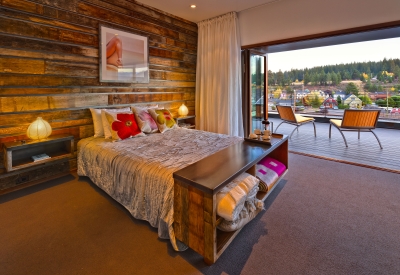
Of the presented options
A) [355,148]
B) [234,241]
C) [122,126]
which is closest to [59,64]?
[122,126]

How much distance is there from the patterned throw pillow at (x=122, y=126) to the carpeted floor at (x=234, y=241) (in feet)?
2.34

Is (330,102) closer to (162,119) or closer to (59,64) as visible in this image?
(162,119)

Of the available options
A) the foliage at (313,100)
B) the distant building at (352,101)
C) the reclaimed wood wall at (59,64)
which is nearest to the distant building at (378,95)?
the distant building at (352,101)

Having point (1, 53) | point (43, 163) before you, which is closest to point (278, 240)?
point (43, 163)

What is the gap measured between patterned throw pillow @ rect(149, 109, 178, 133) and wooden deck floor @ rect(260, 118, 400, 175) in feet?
7.89

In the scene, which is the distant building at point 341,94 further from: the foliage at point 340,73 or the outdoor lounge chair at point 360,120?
the outdoor lounge chair at point 360,120

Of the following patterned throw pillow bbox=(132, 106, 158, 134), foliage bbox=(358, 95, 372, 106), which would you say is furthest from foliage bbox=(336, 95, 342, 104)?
patterned throw pillow bbox=(132, 106, 158, 134)

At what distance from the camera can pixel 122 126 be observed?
108 inches

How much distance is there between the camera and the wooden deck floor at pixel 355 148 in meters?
3.38

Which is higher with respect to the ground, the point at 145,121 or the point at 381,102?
the point at 381,102

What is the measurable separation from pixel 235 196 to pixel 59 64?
2649mm

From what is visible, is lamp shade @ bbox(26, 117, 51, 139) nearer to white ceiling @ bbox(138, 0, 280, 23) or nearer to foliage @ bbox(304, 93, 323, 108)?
white ceiling @ bbox(138, 0, 280, 23)

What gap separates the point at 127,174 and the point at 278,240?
4.62 ft

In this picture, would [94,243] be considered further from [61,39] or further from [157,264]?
[61,39]
